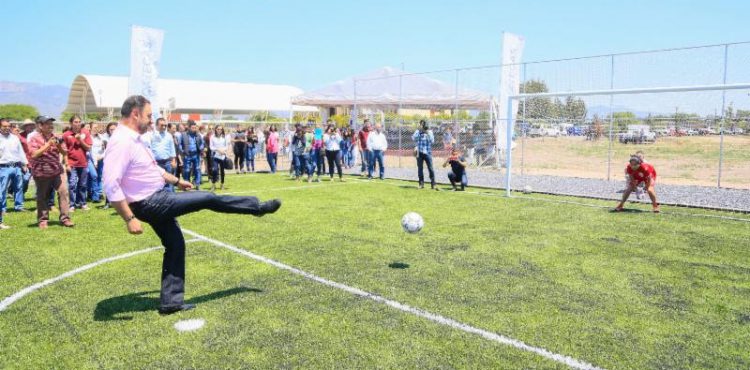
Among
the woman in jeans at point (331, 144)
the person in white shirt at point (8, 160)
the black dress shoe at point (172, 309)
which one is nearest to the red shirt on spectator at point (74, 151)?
the person in white shirt at point (8, 160)

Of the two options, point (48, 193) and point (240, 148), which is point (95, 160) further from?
point (240, 148)

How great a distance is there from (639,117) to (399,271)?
13.0 m

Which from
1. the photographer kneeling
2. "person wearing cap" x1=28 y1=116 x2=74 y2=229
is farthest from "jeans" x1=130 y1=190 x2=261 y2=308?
the photographer kneeling

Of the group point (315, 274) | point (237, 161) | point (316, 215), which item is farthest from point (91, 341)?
point (237, 161)

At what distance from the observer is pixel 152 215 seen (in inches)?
189

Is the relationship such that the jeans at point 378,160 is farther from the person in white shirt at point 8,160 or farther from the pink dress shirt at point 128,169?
the pink dress shirt at point 128,169

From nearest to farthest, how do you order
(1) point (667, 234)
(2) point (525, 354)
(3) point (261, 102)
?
(2) point (525, 354)
(1) point (667, 234)
(3) point (261, 102)

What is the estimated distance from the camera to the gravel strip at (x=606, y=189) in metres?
12.1

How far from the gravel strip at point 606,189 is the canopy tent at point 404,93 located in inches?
144

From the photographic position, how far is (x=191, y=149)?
15.3m

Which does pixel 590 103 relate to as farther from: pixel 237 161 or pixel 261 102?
pixel 261 102

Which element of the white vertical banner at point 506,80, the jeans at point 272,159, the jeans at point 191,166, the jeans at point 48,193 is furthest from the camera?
the jeans at point 272,159

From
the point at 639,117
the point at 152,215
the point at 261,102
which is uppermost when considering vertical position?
the point at 261,102

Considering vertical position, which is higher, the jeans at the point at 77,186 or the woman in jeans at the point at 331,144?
the woman in jeans at the point at 331,144
